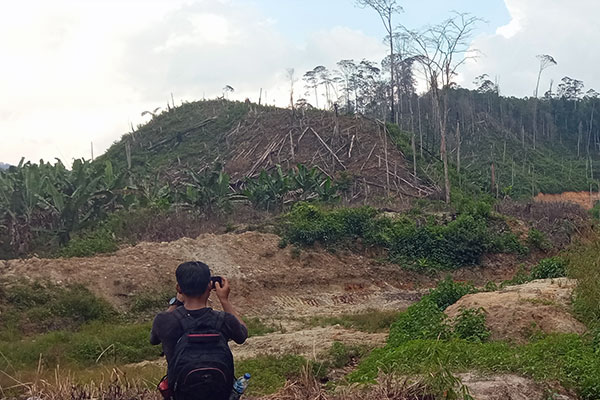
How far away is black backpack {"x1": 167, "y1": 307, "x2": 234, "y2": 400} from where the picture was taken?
3.30 metres

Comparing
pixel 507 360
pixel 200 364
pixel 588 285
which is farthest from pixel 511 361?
pixel 200 364

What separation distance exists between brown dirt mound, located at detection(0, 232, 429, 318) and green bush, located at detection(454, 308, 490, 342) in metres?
5.83

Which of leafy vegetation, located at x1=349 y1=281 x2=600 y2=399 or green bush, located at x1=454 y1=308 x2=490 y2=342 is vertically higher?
leafy vegetation, located at x1=349 y1=281 x2=600 y2=399

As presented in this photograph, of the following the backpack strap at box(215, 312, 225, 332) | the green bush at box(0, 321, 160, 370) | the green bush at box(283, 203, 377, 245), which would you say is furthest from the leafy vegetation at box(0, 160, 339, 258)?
the backpack strap at box(215, 312, 225, 332)

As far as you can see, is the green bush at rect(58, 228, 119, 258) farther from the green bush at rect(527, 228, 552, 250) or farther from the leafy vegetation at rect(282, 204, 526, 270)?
the green bush at rect(527, 228, 552, 250)

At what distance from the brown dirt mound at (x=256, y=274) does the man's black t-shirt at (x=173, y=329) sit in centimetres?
949

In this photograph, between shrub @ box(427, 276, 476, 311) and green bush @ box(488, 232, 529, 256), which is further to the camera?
green bush @ box(488, 232, 529, 256)

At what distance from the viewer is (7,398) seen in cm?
634

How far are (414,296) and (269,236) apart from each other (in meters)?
4.66

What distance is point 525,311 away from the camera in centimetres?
786

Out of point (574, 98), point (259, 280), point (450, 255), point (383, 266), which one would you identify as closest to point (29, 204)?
point (259, 280)

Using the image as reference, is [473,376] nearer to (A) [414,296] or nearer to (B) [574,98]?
(A) [414,296]

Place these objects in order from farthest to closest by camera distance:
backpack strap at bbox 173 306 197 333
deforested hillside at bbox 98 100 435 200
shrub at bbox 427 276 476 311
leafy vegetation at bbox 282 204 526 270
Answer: deforested hillside at bbox 98 100 435 200
leafy vegetation at bbox 282 204 526 270
shrub at bbox 427 276 476 311
backpack strap at bbox 173 306 197 333

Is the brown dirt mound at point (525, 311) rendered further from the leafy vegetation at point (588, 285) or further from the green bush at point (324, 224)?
the green bush at point (324, 224)
